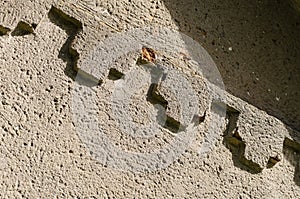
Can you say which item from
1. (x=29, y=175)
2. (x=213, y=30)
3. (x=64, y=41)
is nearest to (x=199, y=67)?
(x=213, y=30)

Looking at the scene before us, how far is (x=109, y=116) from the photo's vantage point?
1.69 metres

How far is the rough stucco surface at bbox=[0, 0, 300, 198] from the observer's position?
1566 millimetres

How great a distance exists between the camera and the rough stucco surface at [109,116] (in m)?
1.57

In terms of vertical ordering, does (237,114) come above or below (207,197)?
above

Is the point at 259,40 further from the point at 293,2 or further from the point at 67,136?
the point at 67,136

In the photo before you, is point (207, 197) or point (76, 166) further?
point (207, 197)

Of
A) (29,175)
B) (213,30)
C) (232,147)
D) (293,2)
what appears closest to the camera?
(29,175)

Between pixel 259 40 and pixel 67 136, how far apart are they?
2.38 feet

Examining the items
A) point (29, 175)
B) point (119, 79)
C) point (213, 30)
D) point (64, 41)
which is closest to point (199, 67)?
point (213, 30)

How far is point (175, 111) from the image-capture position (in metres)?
1.77

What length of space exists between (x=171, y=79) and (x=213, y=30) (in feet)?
0.93

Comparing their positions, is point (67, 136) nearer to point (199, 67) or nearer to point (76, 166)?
point (76, 166)

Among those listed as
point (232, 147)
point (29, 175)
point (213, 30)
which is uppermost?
point (213, 30)

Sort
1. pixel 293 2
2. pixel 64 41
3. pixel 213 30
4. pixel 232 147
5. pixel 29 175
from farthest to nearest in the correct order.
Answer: pixel 293 2
pixel 213 30
pixel 232 147
pixel 64 41
pixel 29 175
